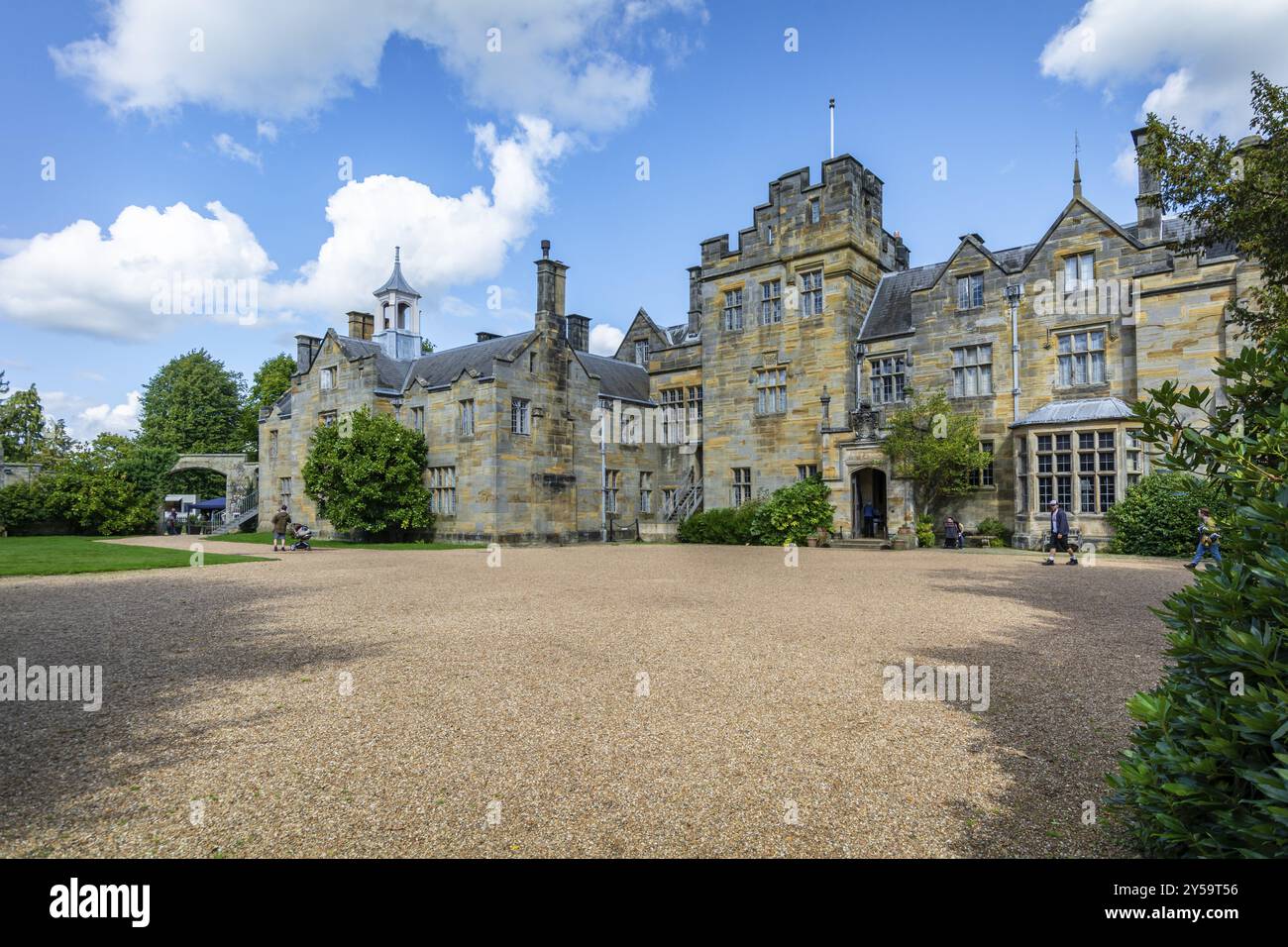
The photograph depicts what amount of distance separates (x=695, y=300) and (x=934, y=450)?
60.1 feet

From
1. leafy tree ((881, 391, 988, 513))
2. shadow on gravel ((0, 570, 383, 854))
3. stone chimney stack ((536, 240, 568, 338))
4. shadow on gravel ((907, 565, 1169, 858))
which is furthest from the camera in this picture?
stone chimney stack ((536, 240, 568, 338))

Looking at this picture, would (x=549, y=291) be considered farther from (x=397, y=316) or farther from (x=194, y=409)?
(x=194, y=409)

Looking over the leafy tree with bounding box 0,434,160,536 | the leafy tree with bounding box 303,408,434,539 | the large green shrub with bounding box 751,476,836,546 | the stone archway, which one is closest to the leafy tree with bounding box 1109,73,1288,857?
the large green shrub with bounding box 751,476,836,546

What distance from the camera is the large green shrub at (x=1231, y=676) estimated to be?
2.61 meters

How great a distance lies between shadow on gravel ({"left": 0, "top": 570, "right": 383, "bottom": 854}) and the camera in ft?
15.6

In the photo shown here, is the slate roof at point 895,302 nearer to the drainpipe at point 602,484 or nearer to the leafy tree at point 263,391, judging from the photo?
the drainpipe at point 602,484

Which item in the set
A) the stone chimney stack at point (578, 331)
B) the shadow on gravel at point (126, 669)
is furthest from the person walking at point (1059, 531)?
the stone chimney stack at point (578, 331)

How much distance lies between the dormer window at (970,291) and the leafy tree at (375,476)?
23867mm

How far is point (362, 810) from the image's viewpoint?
14.2 ft

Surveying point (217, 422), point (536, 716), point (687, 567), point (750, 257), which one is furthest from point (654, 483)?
point (217, 422)

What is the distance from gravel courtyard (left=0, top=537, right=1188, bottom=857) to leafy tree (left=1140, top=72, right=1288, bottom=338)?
238 inches

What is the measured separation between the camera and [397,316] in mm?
39344

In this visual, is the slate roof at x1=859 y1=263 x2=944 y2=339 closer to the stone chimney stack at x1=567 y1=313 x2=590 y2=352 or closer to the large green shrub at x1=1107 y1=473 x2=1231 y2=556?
the large green shrub at x1=1107 y1=473 x2=1231 y2=556

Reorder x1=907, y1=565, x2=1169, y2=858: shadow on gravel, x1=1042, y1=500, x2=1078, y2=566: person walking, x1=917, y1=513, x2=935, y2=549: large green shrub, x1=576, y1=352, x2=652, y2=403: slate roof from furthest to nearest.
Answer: x1=576, y1=352, x2=652, y2=403: slate roof < x1=917, y1=513, x2=935, y2=549: large green shrub < x1=1042, y1=500, x2=1078, y2=566: person walking < x1=907, y1=565, x2=1169, y2=858: shadow on gravel
